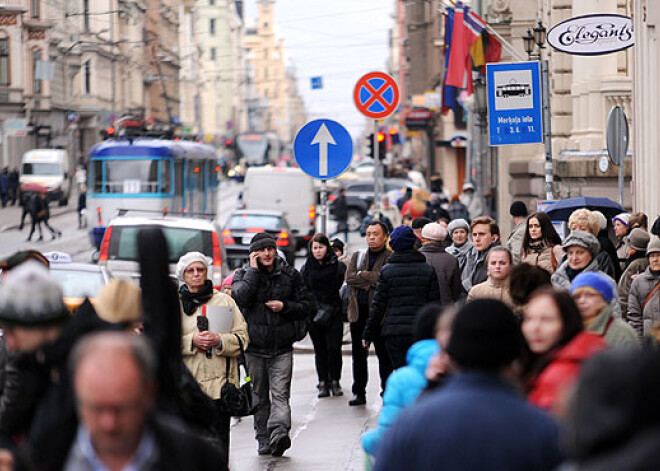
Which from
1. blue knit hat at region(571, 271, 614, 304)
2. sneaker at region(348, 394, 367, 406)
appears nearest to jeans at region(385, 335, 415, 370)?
sneaker at region(348, 394, 367, 406)

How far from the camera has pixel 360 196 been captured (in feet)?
170

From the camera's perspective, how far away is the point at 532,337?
5262mm

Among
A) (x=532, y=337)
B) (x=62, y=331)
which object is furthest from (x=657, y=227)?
(x=62, y=331)

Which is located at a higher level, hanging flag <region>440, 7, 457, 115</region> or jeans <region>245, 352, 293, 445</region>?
hanging flag <region>440, 7, 457, 115</region>

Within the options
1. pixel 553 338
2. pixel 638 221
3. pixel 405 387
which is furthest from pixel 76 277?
pixel 553 338

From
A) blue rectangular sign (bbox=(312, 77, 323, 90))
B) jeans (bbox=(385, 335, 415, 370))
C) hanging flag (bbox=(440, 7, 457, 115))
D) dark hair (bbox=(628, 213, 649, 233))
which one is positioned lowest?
jeans (bbox=(385, 335, 415, 370))

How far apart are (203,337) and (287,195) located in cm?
3189

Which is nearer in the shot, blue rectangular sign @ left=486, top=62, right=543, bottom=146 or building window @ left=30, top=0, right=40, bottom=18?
blue rectangular sign @ left=486, top=62, right=543, bottom=146

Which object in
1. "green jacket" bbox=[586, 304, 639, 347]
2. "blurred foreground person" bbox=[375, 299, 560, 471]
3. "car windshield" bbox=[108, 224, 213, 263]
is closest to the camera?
"blurred foreground person" bbox=[375, 299, 560, 471]

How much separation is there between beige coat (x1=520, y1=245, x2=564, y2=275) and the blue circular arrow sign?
9.54 ft

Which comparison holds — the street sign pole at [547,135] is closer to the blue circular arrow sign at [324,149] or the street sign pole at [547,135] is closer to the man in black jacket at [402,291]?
the blue circular arrow sign at [324,149]

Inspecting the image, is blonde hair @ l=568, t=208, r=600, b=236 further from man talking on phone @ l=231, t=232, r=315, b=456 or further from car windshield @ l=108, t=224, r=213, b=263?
car windshield @ l=108, t=224, r=213, b=263

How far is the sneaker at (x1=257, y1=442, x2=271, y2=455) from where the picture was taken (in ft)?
36.0

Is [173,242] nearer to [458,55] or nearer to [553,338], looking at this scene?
[458,55]
